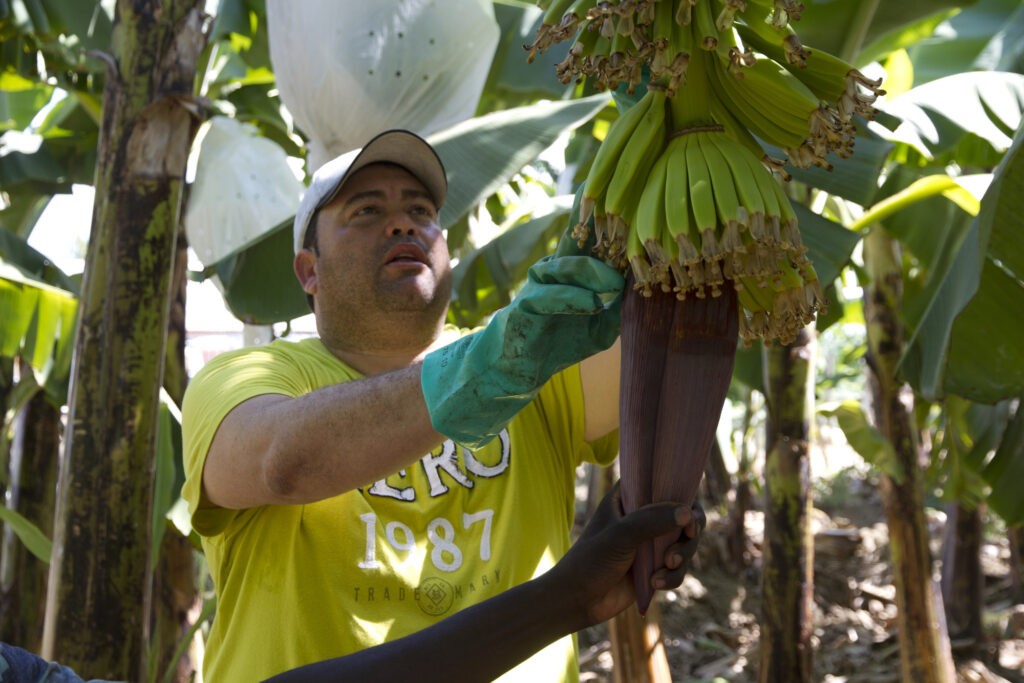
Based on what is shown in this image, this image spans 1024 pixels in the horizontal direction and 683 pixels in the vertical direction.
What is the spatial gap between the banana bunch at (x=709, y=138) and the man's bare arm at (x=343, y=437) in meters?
0.30

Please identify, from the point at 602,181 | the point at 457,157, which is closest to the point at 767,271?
the point at 602,181

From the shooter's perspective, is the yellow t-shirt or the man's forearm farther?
the yellow t-shirt

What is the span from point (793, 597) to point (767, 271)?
231 cm

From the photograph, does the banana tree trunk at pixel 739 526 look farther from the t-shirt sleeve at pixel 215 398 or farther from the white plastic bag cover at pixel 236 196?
the t-shirt sleeve at pixel 215 398

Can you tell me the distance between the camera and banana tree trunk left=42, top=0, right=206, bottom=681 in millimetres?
1985

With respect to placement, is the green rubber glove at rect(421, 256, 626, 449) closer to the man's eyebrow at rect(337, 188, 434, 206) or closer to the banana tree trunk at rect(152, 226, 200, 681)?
the man's eyebrow at rect(337, 188, 434, 206)

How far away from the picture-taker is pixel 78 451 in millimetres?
2027

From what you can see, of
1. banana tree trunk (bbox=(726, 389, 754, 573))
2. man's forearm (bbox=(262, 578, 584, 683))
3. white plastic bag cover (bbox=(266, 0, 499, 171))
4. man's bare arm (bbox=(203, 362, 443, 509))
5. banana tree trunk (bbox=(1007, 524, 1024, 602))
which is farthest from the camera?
banana tree trunk (bbox=(726, 389, 754, 573))

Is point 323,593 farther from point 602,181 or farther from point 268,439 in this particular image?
point 602,181

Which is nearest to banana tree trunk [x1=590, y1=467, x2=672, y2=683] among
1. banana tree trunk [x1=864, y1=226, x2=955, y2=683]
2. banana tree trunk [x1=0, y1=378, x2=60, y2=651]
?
banana tree trunk [x1=864, y1=226, x2=955, y2=683]

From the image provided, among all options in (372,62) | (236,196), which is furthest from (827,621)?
(372,62)

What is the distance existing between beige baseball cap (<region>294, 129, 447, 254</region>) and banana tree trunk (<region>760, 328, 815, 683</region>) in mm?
1546

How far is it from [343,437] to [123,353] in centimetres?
106

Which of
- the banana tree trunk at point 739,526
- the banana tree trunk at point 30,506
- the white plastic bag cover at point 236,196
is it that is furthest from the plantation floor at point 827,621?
the white plastic bag cover at point 236,196
